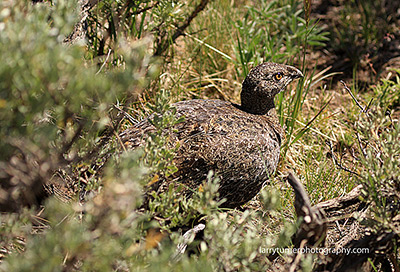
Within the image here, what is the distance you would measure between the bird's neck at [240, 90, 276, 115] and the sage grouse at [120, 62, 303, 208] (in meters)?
0.03

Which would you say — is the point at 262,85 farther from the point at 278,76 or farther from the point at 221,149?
the point at 221,149

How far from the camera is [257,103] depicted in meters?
3.77

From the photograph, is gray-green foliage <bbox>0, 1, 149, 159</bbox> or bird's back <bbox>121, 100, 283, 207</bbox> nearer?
gray-green foliage <bbox>0, 1, 149, 159</bbox>

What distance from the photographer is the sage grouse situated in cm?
317

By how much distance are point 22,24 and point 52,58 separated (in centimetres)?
26

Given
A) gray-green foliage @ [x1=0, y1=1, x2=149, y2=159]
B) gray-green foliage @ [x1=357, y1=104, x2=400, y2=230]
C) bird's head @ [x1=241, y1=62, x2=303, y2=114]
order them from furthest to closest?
bird's head @ [x1=241, y1=62, x2=303, y2=114] < gray-green foliage @ [x1=357, y1=104, x2=400, y2=230] < gray-green foliage @ [x1=0, y1=1, x2=149, y2=159]

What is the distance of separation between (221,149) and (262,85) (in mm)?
828

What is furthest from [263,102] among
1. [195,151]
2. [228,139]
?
[195,151]

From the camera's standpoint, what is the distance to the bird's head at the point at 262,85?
146 inches

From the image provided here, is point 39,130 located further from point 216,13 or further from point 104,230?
point 216,13

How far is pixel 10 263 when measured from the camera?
168 cm

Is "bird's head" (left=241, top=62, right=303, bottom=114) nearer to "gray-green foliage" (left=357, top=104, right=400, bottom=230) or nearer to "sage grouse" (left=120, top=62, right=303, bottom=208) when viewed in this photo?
"sage grouse" (left=120, top=62, right=303, bottom=208)

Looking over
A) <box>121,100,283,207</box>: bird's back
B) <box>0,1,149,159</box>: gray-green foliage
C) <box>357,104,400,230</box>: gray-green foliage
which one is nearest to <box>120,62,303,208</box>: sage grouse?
<box>121,100,283,207</box>: bird's back


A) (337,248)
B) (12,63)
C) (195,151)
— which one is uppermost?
(12,63)
